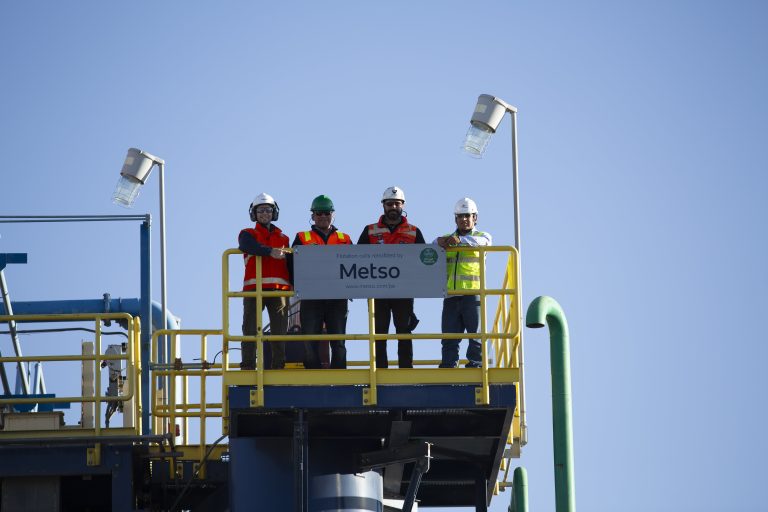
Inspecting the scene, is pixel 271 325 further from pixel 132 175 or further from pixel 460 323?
pixel 132 175

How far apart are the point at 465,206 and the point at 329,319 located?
2031mm

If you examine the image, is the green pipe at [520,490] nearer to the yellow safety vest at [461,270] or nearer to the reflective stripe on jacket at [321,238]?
the yellow safety vest at [461,270]

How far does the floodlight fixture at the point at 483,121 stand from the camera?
19.2 metres

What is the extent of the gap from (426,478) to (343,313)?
170 inches

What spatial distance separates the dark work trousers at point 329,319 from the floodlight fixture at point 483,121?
333 cm

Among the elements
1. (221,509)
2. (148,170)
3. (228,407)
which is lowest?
(221,509)

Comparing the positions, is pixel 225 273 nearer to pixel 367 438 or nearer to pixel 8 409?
pixel 367 438

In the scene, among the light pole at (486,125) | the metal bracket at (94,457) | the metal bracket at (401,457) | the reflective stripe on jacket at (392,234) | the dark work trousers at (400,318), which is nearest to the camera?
the dark work trousers at (400,318)

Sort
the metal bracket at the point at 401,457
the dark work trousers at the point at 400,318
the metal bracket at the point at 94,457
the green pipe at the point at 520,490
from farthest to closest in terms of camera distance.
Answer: the green pipe at the point at 520,490 < the metal bracket at the point at 94,457 < the metal bracket at the point at 401,457 < the dark work trousers at the point at 400,318

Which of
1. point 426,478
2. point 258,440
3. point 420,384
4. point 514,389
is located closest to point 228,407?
point 258,440

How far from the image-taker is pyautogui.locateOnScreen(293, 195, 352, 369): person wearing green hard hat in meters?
16.9

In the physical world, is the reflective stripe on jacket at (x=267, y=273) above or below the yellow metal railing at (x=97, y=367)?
above

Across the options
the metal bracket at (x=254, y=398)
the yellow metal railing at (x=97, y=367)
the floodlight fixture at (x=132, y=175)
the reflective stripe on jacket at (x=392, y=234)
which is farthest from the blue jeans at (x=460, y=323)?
the floodlight fixture at (x=132, y=175)

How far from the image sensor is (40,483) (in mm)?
17828
